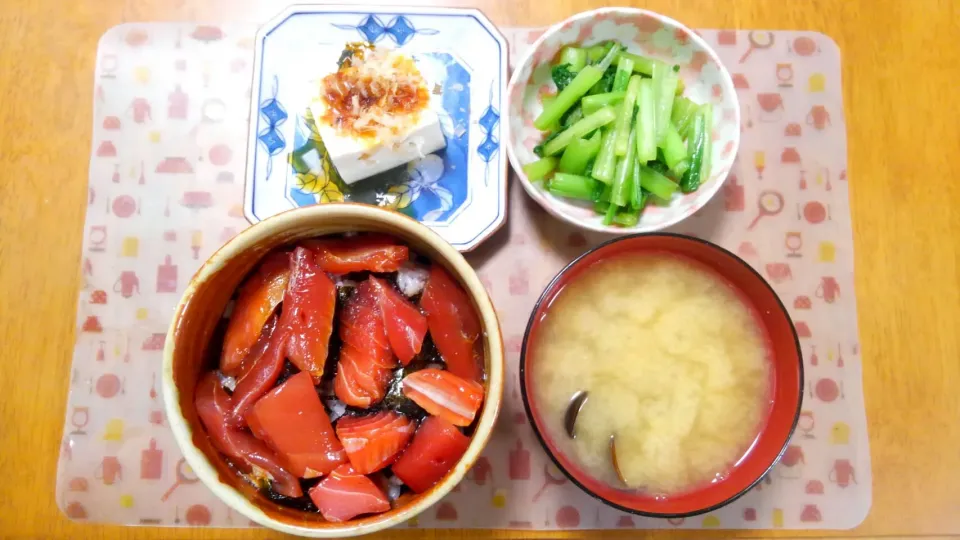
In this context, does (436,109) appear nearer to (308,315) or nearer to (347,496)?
(308,315)

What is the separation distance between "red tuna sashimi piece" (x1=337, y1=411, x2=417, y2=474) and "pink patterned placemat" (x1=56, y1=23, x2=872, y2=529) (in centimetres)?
38

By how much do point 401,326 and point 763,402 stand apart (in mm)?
630

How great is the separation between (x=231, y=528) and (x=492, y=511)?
0.49 metres

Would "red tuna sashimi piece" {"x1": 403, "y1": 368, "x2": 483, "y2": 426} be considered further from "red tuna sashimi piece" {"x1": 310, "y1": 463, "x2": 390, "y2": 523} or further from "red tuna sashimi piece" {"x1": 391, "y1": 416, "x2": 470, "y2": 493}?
"red tuna sashimi piece" {"x1": 310, "y1": 463, "x2": 390, "y2": 523}

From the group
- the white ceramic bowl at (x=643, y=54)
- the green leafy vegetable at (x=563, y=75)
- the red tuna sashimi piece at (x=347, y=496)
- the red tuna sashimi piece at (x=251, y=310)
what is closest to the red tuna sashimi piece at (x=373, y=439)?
the red tuna sashimi piece at (x=347, y=496)

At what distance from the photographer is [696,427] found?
1.08 m

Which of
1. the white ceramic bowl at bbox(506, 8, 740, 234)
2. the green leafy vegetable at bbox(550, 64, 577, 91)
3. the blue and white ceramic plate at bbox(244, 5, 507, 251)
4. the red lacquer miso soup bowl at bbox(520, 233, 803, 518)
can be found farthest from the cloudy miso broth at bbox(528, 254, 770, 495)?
the green leafy vegetable at bbox(550, 64, 577, 91)

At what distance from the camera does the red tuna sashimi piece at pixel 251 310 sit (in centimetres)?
91

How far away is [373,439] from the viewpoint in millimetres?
848

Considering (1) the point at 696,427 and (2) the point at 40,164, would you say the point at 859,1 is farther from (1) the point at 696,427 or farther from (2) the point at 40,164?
(2) the point at 40,164

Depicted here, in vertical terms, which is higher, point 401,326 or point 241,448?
point 401,326

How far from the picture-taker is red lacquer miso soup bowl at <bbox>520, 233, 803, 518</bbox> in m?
1.01

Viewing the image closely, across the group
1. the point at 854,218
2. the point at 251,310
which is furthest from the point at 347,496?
the point at 854,218

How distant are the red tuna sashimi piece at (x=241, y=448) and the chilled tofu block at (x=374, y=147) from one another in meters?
0.51
